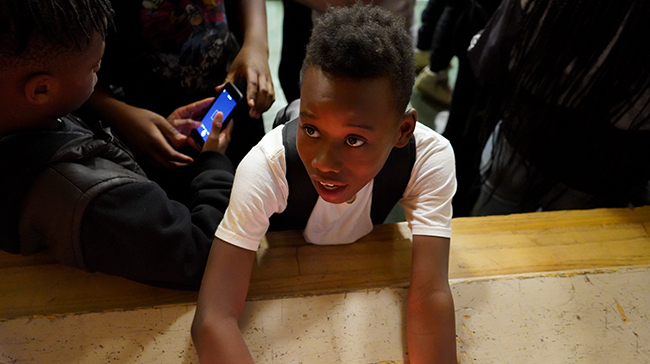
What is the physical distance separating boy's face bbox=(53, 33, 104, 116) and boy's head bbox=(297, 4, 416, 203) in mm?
308

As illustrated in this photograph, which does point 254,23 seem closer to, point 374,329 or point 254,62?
point 254,62

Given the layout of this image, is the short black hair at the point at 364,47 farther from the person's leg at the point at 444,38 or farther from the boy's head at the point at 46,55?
the person's leg at the point at 444,38

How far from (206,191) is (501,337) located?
602 mm

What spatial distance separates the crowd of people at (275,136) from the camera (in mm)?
612

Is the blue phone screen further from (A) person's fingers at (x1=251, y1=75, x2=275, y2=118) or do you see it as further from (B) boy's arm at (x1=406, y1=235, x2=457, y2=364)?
(B) boy's arm at (x1=406, y1=235, x2=457, y2=364)

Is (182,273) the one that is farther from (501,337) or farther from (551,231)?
(551,231)

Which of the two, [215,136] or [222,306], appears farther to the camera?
[215,136]

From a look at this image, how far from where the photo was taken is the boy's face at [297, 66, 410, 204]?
596mm

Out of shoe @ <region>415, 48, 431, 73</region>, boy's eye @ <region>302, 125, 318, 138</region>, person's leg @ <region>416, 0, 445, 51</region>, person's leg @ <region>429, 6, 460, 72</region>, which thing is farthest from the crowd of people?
shoe @ <region>415, 48, 431, 73</region>

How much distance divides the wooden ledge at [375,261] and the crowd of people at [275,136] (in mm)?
50

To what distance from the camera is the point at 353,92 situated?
591 mm

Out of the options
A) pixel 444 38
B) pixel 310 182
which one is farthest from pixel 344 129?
pixel 444 38

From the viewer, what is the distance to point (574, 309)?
2.66 ft

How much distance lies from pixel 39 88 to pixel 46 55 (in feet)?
0.17
